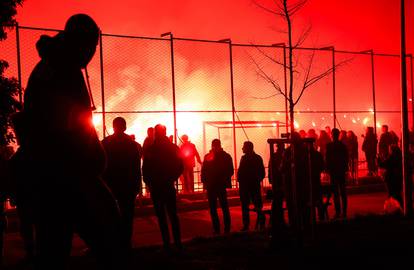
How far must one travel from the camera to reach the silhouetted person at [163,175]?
935 cm

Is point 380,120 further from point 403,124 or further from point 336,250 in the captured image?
point 336,250

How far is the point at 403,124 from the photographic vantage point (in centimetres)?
1290

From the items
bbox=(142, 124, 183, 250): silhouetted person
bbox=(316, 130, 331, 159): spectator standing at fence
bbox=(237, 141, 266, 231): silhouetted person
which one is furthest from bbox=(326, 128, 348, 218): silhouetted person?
bbox=(316, 130, 331, 159): spectator standing at fence

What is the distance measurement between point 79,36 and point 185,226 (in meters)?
10.9

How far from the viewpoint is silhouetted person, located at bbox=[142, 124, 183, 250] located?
9.35 m

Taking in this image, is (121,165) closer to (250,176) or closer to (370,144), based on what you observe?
(250,176)

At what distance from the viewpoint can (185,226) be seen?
14.0 metres

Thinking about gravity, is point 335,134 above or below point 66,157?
above

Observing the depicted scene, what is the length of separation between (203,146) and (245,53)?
3.40m

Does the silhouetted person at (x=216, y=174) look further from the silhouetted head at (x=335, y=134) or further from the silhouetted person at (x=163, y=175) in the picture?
the silhouetted head at (x=335, y=134)

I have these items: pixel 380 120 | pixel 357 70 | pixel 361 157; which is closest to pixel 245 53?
pixel 357 70

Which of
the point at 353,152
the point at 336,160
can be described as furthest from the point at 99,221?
the point at 353,152

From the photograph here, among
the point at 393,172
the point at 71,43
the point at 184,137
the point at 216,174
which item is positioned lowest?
the point at 393,172

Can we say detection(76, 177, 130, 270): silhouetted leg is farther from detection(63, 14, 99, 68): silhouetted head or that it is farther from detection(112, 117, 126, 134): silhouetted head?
detection(112, 117, 126, 134): silhouetted head
